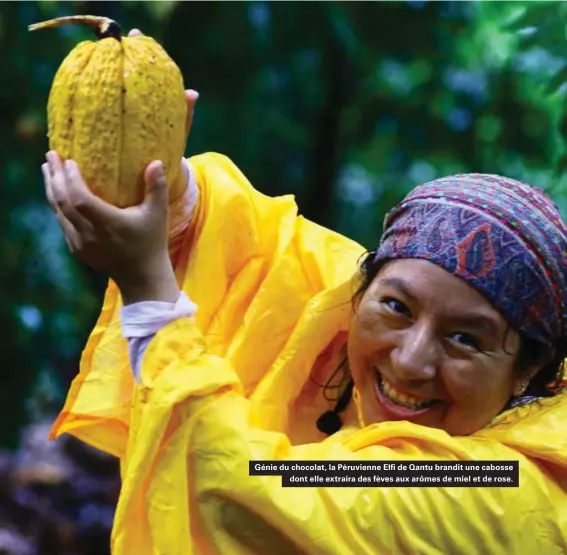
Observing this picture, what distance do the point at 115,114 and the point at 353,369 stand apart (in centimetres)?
45

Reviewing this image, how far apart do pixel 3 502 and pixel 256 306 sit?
5.87ft

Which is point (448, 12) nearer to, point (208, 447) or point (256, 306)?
point (256, 306)

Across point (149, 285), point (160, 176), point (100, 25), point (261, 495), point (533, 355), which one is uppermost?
point (100, 25)

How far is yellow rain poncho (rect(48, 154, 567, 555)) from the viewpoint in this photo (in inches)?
42.7

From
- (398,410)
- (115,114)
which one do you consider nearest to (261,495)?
(398,410)

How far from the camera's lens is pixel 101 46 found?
112 centimetres

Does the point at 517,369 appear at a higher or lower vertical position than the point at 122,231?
lower

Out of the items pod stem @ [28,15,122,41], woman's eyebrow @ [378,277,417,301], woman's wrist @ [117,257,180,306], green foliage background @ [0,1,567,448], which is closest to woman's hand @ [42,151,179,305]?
woman's wrist @ [117,257,180,306]

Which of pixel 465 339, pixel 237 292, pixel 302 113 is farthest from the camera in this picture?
pixel 302 113

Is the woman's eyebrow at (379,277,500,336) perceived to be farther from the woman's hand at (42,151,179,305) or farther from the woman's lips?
the woman's hand at (42,151,179,305)

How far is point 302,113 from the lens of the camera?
2.77 m

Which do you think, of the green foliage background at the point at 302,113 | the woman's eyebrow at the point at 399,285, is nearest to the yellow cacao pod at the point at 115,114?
the woman's eyebrow at the point at 399,285

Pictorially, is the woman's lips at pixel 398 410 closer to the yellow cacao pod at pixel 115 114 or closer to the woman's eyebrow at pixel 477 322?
the woman's eyebrow at pixel 477 322

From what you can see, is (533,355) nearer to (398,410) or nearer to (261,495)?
(398,410)
